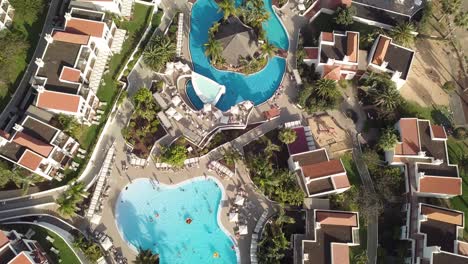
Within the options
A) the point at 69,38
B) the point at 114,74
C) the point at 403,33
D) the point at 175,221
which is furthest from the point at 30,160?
the point at 403,33

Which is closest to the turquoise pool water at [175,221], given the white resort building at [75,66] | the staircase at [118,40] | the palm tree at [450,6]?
the white resort building at [75,66]

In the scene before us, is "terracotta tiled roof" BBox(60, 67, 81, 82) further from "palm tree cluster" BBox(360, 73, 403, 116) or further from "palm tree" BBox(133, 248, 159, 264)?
"palm tree cluster" BBox(360, 73, 403, 116)

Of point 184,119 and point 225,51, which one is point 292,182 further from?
point 225,51

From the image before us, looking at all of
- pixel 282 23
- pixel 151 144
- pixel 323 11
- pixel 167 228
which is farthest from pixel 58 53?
pixel 323 11

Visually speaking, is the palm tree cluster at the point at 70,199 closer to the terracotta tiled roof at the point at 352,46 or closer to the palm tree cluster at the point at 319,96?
the palm tree cluster at the point at 319,96

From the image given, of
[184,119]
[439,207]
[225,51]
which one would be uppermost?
[225,51]

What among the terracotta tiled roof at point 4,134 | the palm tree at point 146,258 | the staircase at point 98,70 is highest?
the staircase at point 98,70
